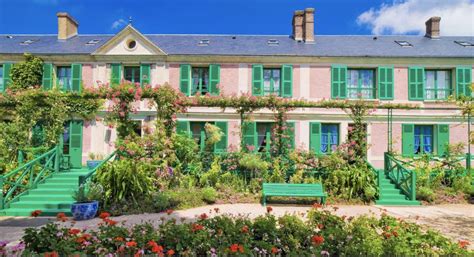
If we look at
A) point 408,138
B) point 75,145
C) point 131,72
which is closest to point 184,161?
point 75,145

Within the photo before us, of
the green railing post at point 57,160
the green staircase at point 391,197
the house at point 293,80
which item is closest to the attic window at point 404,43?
the house at point 293,80

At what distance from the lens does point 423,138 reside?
13289mm

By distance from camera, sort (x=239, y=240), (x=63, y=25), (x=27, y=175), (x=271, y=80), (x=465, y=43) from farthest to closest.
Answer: (x=63, y=25), (x=465, y=43), (x=271, y=80), (x=27, y=175), (x=239, y=240)

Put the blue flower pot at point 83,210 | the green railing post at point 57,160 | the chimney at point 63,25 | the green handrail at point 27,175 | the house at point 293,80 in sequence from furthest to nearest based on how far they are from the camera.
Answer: the chimney at point 63,25 < the house at point 293,80 < the green railing post at point 57,160 < the green handrail at point 27,175 < the blue flower pot at point 83,210

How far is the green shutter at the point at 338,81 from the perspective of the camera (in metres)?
13.3

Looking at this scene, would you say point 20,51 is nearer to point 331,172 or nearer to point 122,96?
point 122,96

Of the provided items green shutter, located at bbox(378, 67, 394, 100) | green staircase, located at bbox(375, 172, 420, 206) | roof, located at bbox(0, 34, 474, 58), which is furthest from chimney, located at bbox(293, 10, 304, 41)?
Answer: green staircase, located at bbox(375, 172, 420, 206)

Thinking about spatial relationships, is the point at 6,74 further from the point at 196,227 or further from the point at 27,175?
the point at 196,227

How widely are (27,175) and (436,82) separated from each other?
16.0m

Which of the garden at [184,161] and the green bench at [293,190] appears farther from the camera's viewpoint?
the green bench at [293,190]

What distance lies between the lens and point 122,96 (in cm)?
841

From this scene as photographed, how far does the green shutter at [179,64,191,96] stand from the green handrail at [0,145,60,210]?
19.2 ft

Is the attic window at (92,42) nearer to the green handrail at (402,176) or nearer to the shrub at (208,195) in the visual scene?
the shrub at (208,195)

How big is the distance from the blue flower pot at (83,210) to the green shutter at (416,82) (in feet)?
43.4
